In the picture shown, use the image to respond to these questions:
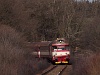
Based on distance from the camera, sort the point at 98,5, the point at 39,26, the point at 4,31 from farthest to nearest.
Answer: the point at 98,5, the point at 39,26, the point at 4,31

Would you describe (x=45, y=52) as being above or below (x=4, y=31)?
below

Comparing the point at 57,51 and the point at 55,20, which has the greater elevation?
the point at 55,20

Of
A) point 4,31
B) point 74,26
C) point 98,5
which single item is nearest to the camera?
point 4,31

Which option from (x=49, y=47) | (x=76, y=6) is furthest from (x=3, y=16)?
(x=76, y=6)

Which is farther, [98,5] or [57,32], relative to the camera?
[98,5]

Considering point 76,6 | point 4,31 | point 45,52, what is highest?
point 76,6

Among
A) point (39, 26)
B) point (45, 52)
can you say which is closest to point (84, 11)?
point (39, 26)

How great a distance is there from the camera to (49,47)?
41406 mm

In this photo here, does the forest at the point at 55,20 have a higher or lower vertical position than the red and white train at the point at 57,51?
higher

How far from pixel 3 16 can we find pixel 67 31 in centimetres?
2930

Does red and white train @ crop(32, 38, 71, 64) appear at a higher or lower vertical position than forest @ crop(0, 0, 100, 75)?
lower

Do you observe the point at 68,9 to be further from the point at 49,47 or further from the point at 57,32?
the point at 49,47

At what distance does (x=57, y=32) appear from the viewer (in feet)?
211

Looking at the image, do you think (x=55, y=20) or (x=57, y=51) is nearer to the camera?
(x=57, y=51)
